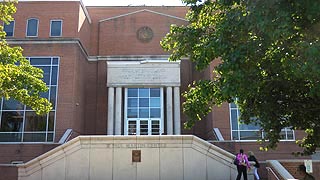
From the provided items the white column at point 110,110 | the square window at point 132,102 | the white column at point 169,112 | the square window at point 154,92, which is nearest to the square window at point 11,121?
the white column at point 110,110

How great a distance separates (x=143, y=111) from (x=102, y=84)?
4.69 meters

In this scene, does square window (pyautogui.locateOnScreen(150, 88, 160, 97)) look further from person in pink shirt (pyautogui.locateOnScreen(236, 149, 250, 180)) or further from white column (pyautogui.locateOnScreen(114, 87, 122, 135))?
person in pink shirt (pyautogui.locateOnScreen(236, 149, 250, 180))

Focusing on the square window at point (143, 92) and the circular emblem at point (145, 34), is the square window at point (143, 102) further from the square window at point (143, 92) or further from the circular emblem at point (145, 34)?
the circular emblem at point (145, 34)

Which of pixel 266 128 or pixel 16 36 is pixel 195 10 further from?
pixel 16 36

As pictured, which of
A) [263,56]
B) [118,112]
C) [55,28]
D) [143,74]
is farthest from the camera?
[143,74]

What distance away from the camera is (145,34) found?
109 ft

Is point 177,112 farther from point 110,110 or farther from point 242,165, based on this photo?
point 242,165

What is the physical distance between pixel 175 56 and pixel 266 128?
2.95 meters

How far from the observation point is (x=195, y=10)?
9.34 metres

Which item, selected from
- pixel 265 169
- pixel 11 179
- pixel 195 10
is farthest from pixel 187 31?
pixel 11 179

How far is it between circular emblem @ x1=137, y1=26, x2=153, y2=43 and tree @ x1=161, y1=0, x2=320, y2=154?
23.5 metres

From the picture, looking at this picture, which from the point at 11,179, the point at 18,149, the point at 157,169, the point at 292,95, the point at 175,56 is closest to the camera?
the point at 292,95

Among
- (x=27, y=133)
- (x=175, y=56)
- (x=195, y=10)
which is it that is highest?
(x=195, y=10)

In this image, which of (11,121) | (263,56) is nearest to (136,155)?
(263,56)
